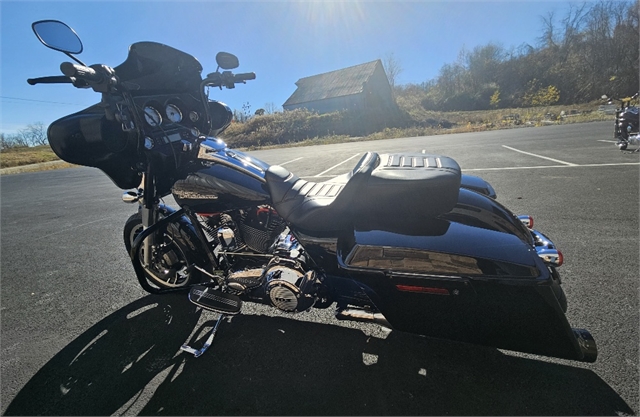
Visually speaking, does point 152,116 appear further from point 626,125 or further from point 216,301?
point 626,125

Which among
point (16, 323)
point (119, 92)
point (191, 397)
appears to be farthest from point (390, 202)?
point (16, 323)

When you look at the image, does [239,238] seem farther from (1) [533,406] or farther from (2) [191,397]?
(1) [533,406]

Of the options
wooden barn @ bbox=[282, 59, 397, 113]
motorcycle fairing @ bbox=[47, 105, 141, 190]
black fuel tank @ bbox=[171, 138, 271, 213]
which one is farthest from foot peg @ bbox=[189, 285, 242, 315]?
wooden barn @ bbox=[282, 59, 397, 113]

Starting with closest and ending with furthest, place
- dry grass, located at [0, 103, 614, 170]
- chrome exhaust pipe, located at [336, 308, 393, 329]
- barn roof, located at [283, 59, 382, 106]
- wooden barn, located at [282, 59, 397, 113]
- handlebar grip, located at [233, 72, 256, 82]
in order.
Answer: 1. chrome exhaust pipe, located at [336, 308, 393, 329]
2. handlebar grip, located at [233, 72, 256, 82]
3. dry grass, located at [0, 103, 614, 170]
4. wooden barn, located at [282, 59, 397, 113]
5. barn roof, located at [283, 59, 382, 106]

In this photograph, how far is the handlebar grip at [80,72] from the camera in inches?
65.4

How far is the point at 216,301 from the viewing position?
209 centimetres

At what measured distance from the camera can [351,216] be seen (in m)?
1.72

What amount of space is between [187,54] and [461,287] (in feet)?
8.19

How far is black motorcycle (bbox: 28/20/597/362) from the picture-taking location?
150 centimetres

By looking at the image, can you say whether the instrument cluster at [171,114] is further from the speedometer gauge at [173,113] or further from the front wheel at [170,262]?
the front wheel at [170,262]

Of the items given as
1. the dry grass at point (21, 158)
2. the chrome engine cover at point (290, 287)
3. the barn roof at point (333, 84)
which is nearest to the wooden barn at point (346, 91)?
the barn roof at point (333, 84)

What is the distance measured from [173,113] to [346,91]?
1427 inches

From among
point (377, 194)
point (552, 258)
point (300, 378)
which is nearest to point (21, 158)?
point (300, 378)

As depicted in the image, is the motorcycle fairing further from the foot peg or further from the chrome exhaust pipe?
the chrome exhaust pipe
